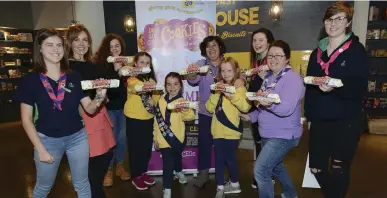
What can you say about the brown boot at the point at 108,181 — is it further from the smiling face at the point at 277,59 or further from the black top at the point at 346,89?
the black top at the point at 346,89

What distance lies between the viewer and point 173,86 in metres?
2.65

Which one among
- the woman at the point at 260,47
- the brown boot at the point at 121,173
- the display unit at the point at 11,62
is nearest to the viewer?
the woman at the point at 260,47

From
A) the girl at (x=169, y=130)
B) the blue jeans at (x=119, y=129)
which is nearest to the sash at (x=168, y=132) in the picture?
the girl at (x=169, y=130)

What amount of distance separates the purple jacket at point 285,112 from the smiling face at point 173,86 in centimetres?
89

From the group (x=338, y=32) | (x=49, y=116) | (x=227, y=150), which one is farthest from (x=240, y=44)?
(x=49, y=116)

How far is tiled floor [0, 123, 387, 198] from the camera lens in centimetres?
293

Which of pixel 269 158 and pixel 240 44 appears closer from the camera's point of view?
pixel 269 158

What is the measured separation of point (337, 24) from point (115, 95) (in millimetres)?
2185

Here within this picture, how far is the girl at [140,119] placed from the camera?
281 cm

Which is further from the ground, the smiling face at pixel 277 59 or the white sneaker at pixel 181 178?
the smiling face at pixel 277 59

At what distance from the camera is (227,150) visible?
268 centimetres

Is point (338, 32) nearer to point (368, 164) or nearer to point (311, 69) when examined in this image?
point (311, 69)

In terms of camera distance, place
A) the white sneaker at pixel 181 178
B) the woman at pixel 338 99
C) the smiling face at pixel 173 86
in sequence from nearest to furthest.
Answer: the woman at pixel 338 99, the smiling face at pixel 173 86, the white sneaker at pixel 181 178

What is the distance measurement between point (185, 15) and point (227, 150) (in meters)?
1.68
